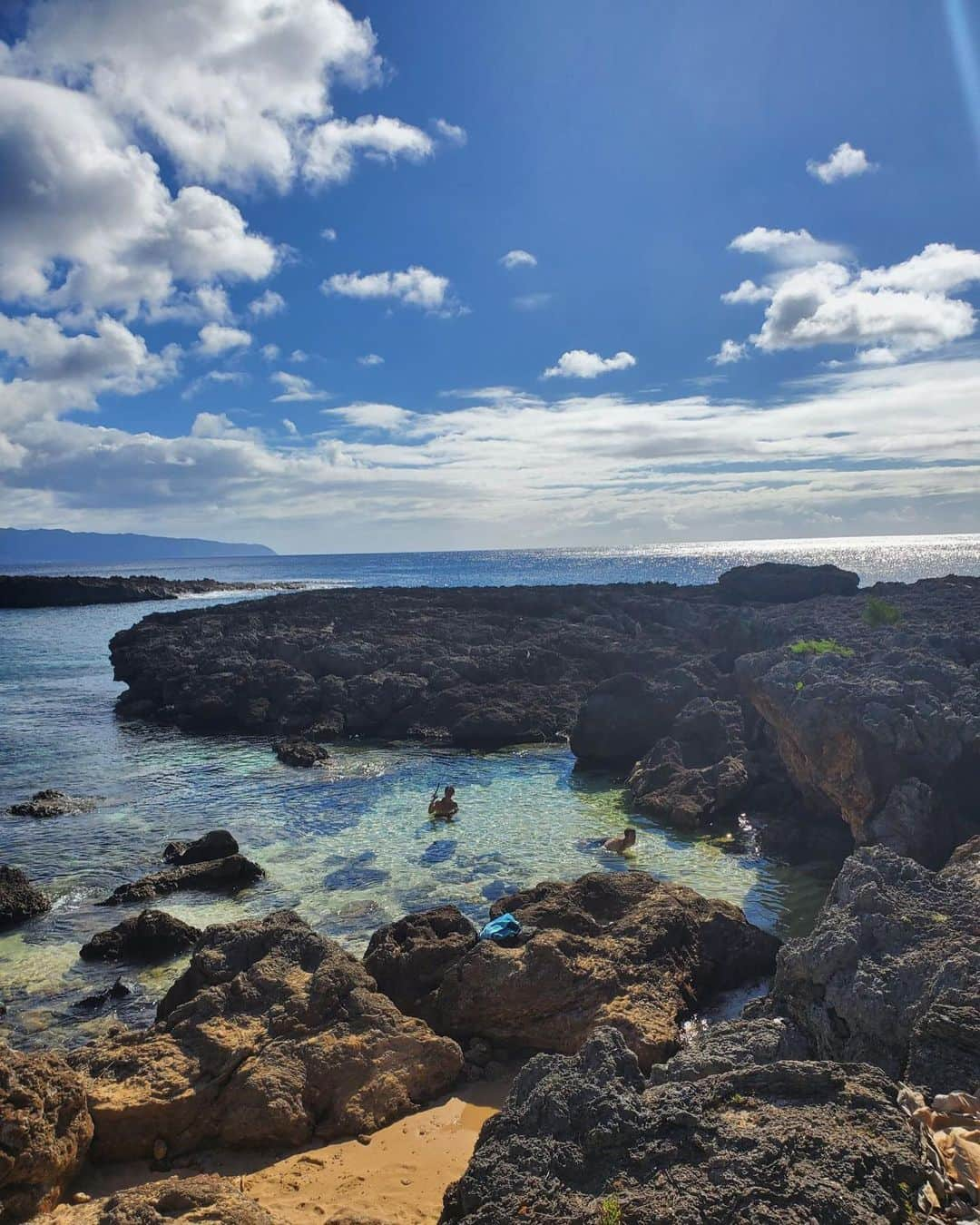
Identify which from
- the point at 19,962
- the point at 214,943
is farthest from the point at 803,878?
the point at 19,962

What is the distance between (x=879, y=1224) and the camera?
462cm

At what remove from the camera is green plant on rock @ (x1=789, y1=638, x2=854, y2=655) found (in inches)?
840

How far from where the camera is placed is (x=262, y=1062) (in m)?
8.95

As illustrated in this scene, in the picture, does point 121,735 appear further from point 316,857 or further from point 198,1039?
point 198,1039

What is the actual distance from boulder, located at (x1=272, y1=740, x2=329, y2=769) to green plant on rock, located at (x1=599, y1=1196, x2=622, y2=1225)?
22677 mm

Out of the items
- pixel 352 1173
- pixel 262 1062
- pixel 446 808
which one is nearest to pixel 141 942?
pixel 262 1062

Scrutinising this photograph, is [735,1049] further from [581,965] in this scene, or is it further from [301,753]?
[301,753]

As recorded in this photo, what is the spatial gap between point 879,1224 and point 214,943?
895 centimetres

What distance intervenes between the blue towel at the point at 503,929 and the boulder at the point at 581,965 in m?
0.21

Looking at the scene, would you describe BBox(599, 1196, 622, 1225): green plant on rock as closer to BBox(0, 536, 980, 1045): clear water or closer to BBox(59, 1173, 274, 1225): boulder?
BBox(59, 1173, 274, 1225): boulder

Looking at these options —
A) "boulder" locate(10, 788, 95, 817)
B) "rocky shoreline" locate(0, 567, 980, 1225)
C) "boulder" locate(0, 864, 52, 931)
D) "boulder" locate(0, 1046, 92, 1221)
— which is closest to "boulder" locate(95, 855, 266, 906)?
"rocky shoreline" locate(0, 567, 980, 1225)

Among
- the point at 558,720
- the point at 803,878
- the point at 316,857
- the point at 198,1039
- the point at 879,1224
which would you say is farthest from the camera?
the point at 558,720

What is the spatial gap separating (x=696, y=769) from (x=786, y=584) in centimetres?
3311

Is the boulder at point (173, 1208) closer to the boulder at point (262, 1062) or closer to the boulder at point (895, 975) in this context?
the boulder at point (262, 1062)
